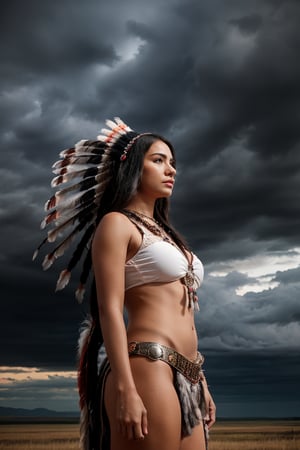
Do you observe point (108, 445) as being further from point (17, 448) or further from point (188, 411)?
point (17, 448)

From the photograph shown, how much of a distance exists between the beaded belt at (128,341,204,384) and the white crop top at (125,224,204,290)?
0.52 m

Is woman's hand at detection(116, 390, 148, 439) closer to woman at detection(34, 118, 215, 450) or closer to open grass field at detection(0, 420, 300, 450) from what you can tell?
woman at detection(34, 118, 215, 450)

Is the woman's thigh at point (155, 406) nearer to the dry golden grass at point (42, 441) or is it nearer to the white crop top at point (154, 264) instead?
the white crop top at point (154, 264)

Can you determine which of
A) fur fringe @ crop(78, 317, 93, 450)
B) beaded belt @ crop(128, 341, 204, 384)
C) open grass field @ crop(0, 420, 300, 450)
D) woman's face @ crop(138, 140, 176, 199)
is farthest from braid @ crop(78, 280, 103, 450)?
open grass field @ crop(0, 420, 300, 450)

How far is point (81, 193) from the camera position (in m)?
6.56

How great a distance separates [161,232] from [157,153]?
718mm

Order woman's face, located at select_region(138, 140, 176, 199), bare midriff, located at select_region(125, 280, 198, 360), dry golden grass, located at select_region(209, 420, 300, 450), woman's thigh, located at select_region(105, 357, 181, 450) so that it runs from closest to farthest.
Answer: woman's thigh, located at select_region(105, 357, 181, 450) → bare midriff, located at select_region(125, 280, 198, 360) → woman's face, located at select_region(138, 140, 176, 199) → dry golden grass, located at select_region(209, 420, 300, 450)

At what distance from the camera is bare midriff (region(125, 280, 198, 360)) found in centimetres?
542

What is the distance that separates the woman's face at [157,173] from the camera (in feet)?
20.0

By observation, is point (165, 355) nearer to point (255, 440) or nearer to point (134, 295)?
point (134, 295)

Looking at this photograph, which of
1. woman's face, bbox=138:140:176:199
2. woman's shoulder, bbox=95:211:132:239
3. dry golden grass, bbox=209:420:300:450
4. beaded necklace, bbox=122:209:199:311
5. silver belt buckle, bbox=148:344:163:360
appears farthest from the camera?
dry golden grass, bbox=209:420:300:450

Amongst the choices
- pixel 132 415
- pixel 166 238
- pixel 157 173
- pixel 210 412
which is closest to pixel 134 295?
pixel 166 238

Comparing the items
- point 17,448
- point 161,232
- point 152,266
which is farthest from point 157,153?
point 17,448

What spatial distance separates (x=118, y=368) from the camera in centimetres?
509
